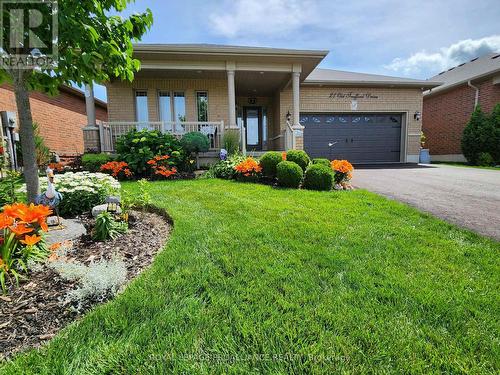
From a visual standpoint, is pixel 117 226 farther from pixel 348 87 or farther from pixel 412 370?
pixel 348 87

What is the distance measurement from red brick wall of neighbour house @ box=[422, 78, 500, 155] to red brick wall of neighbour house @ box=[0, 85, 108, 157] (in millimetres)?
18079

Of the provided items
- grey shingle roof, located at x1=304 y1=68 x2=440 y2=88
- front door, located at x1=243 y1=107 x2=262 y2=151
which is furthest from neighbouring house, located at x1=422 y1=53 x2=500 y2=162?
front door, located at x1=243 y1=107 x2=262 y2=151

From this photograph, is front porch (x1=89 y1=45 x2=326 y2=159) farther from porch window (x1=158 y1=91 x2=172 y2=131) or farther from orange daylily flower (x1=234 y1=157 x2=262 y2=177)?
orange daylily flower (x1=234 y1=157 x2=262 y2=177)

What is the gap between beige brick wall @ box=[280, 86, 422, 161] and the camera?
37.6ft

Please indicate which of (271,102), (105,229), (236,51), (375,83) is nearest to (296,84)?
(236,51)

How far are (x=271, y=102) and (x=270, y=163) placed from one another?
7.77 m

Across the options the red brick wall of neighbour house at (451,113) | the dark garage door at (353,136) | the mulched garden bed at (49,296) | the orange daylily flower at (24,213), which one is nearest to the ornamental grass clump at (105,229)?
the mulched garden bed at (49,296)

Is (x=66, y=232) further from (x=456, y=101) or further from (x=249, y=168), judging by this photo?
(x=456, y=101)

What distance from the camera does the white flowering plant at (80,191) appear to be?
3.52m

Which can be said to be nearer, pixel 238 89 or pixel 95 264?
pixel 95 264

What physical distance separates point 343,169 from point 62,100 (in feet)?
42.0

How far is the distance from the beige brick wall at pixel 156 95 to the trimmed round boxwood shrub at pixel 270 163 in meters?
5.05

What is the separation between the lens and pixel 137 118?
Answer: 33.2 ft

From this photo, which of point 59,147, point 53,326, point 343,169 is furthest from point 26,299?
point 59,147
